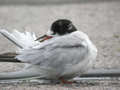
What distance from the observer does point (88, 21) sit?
7.37 metres

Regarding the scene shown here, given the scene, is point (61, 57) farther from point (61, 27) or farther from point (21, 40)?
point (21, 40)

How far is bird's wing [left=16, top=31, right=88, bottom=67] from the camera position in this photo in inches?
141

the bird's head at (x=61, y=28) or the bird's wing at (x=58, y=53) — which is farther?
the bird's head at (x=61, y=28)

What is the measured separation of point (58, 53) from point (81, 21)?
150 inches

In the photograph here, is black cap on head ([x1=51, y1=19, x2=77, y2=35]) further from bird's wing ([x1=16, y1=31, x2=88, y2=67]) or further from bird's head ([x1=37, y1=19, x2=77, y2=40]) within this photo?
bird's wing ([x1=16, y1=31, x2=88, y2=67])

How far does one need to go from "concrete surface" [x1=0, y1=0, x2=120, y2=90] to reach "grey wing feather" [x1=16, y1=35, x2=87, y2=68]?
701 mm

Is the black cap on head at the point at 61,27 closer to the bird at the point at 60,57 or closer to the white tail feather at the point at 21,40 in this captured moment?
the bird at the point at 60,57

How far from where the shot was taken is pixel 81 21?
7340mm

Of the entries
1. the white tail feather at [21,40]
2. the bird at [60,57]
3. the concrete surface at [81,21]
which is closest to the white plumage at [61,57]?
the bird at [60,57]

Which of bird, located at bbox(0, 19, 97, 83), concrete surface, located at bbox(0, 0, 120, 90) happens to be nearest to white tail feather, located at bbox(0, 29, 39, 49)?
bird, located at bbox(0, 19, 97, 83)

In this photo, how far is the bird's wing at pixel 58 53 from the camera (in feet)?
11.7

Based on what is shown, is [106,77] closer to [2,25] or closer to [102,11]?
[2,25]

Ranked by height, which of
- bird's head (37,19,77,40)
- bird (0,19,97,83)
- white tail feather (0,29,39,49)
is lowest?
bird (0,19,97,83)

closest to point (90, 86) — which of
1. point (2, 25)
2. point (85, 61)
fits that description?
point (85, 61)
